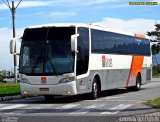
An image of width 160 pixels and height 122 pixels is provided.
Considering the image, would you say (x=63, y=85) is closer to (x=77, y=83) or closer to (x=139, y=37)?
(x=77, y=83)

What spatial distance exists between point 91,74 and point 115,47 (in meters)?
4.26

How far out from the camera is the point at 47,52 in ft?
69.1

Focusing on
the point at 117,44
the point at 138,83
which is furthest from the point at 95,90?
the point at 138,83

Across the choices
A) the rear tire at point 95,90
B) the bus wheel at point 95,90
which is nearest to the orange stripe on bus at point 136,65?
the rear tire at point 95,90

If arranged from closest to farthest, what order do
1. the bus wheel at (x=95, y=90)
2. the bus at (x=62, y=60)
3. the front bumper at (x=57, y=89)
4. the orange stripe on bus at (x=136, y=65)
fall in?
1. the front bumper at (x=57, y=89)
2. the bus at (x=62, y=60)
3. the bus wheel at (x=95, y=90)
4. the orange stripe on bus at (x=136, y=65)

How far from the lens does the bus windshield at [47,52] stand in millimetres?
20766

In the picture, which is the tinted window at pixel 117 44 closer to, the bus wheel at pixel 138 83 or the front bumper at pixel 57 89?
the bus wheel at pixel 138 83

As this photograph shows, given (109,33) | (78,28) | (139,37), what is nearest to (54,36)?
(78,28)

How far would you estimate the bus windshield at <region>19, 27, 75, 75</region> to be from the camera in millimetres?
20766

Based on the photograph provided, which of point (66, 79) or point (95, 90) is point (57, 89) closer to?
point (66, 79)

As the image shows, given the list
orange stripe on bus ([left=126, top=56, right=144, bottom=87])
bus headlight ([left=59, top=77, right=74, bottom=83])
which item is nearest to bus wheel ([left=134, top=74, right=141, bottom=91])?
orange stripe on bus ([left=126, top=56, right=144, bottom=87])

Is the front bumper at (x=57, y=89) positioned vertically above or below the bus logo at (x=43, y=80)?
below

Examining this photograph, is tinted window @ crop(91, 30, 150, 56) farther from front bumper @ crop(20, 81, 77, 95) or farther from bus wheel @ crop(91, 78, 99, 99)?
front bumper @ crop(20, 81, 77, 95)

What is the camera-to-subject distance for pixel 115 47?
2633cm
